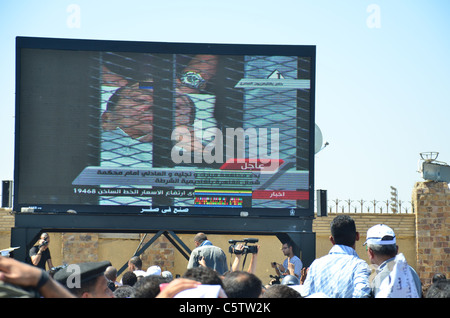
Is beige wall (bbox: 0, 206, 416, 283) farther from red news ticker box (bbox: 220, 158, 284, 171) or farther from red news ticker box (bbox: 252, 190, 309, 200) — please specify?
red news ticker box (bbox: 220, 158, 284, 171)

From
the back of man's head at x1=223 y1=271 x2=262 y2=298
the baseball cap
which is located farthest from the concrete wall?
the back of man's head at x1=223 y1=271 x2=262 y2=298

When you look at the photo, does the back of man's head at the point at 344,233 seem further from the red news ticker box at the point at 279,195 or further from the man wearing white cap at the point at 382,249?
the red news ticker box at the point at 279,195

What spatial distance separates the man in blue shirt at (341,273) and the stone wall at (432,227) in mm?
11159

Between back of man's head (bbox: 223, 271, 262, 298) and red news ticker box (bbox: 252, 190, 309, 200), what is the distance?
20.1ft

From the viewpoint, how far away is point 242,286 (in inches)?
151

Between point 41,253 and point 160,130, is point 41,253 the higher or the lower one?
the lower one

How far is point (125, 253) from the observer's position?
15.4m

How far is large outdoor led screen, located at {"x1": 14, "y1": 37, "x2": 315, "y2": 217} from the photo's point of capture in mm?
9938

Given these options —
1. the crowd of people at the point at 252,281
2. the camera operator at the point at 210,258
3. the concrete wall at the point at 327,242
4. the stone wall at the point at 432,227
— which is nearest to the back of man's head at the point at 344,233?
the crowd of people at the point at 252,281

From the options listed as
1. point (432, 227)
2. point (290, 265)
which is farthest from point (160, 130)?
point (432, 227)

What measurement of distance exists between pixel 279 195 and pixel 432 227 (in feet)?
23.1

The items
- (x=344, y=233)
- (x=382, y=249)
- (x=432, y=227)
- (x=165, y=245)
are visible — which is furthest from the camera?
(x=432, y=227)

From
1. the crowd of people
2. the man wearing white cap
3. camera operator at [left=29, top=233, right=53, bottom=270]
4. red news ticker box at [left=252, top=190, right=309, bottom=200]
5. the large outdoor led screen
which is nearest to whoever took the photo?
the crowd of people

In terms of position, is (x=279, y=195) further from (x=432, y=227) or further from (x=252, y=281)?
(x=432, y=227)
